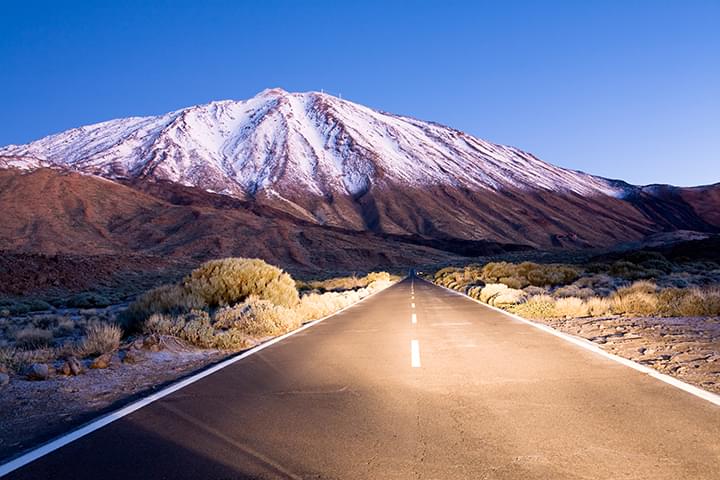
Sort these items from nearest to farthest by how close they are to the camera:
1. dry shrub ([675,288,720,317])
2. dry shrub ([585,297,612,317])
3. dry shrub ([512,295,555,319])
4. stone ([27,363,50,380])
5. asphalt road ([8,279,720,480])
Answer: asphalt road ([8,279,720,480]) → stone ([27,363,50,380]) → dry shrub ([675,288,720,317]) → dry shrub ([585,297,612,317]) → dry shrub ([512,295,555,319])

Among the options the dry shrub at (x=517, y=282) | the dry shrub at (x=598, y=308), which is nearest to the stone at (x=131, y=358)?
the dry shrub at (x=598, y=308)

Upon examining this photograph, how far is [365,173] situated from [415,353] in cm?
13044

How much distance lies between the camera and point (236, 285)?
709 inches

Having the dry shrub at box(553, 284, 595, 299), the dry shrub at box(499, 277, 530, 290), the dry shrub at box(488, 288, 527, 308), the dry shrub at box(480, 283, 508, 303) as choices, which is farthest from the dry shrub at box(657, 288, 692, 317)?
the dry shrub at box(499, 277, 530, 290)

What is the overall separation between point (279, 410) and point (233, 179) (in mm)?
133516

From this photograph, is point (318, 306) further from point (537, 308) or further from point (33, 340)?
point (33, 340)

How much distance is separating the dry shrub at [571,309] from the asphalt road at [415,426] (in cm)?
661

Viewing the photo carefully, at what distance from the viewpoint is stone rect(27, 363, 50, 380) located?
7898mm

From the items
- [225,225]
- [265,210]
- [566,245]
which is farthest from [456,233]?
[225,225]

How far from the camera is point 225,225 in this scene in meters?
Answer: 82.8

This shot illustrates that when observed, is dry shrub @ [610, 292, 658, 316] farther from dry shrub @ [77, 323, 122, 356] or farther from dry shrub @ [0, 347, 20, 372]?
dry shrub @ [0, 347, 20, 372]

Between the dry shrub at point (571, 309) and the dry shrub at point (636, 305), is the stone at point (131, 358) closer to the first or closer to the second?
the dry shrub at point (571, 309)

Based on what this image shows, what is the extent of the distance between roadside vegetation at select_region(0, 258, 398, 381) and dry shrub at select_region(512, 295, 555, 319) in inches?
259

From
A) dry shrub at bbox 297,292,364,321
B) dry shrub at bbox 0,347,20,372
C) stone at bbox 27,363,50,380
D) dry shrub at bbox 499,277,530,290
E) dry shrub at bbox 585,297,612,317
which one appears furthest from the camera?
dry shrub at bbox 499,277,530,290
